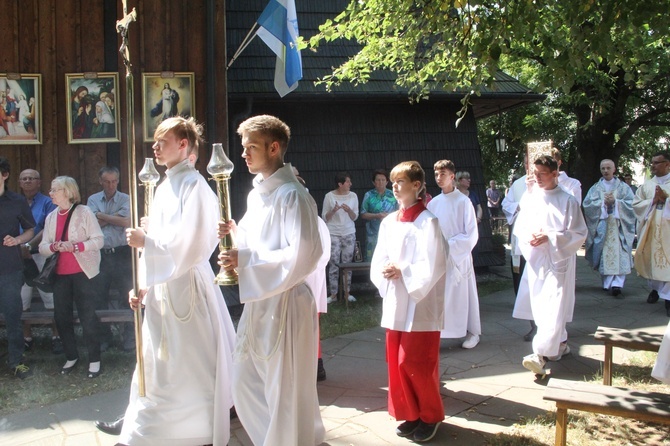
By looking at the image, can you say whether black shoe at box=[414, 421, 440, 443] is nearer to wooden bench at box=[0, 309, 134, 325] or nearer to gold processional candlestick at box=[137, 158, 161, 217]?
gold processional candlestick at box=[137, 158, 161, 217]

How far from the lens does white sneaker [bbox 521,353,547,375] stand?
5648 mm

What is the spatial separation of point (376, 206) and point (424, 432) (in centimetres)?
611

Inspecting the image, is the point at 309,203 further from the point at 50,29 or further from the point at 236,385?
the point at 50,29

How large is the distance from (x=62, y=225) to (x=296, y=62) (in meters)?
3.79

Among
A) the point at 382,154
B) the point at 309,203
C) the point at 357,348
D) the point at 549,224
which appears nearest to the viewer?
the point at 309,203

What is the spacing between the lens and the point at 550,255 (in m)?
6.00

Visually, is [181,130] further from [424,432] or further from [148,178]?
[424,432]

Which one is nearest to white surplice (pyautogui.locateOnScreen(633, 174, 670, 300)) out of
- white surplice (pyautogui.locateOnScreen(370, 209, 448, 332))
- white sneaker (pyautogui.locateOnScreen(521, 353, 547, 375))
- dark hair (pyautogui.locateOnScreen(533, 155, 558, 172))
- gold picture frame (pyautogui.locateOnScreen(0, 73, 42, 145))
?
dark hair (pyautogui.locateOnScreen(533, 155, 558, 172))

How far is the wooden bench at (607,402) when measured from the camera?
3711mm

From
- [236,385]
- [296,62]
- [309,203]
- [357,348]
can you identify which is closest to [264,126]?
[309,203]

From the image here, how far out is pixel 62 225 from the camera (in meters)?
6.27

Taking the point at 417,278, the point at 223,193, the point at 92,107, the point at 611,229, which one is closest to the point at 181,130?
the point at 223,193

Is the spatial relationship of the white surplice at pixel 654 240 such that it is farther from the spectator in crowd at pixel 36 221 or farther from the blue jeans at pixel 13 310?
the blue jeans at pixel 13 310

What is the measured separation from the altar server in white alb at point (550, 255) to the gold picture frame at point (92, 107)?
5636 millimetres
